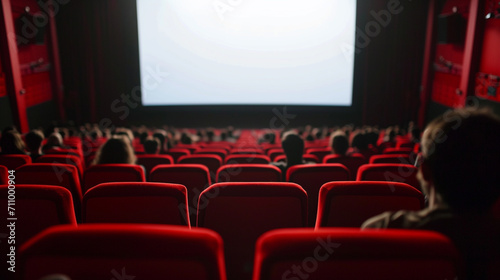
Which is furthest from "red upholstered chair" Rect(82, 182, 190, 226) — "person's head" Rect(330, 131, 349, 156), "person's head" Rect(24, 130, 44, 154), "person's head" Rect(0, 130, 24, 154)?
"person's head" Rect(0, 130, 24, 154)

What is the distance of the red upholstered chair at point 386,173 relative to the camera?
92.4 inches

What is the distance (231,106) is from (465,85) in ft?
19.6

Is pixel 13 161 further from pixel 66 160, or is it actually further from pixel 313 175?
pixel 313 175

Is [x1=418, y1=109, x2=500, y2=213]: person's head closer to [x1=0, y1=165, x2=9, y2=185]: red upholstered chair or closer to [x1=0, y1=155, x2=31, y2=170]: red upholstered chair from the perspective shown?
[x1=0, y1=165, x2=9, y2=185]: red upholstered chair

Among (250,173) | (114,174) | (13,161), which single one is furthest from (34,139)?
(250,173)

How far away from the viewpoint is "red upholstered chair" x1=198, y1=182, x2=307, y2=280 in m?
1.55

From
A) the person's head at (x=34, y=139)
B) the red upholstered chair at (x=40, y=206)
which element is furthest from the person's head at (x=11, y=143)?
the red upholstered chair at (x=40, y=206)

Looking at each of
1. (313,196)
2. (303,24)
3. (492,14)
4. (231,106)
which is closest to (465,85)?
(492,14)

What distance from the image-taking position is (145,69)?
10.1 meters

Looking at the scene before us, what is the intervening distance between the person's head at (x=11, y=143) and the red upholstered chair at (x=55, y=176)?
1613 millimetres

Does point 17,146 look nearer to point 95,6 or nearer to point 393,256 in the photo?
point 393,256

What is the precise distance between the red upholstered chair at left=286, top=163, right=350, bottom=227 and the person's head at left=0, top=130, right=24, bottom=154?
3.08 m

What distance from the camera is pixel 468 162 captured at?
39.3 inches

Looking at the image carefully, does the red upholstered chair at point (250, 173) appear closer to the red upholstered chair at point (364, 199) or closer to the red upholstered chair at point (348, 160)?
the red upholstered chair at point (348, 160)
